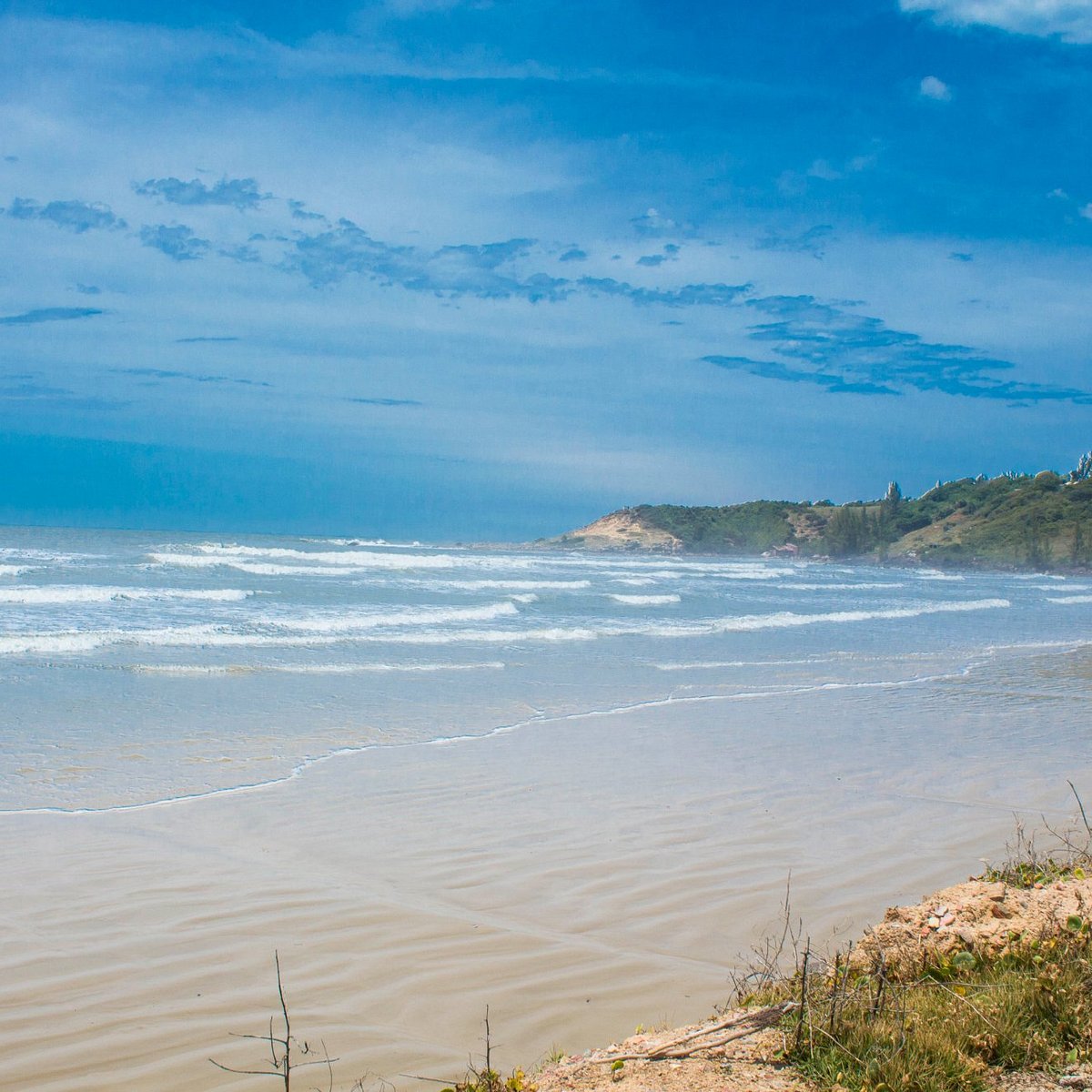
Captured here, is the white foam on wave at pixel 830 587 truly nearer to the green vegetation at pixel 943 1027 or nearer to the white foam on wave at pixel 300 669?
the white foam on wave at pixel 300 669

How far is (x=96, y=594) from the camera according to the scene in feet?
74.0

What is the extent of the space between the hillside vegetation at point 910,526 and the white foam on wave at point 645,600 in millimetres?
72267

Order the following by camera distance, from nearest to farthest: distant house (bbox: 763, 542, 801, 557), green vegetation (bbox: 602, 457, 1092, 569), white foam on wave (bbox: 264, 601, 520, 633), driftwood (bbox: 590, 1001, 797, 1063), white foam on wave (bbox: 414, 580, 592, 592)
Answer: driftwood (bbox: 590, 1001, 797, 1063) → white foam on wave (bbox: 264, 601, 520, 633) → white foam on wave (bbox: 414, 580, 592, 592) → green vegetation (bbox: 602, 457, 1092, 569) → distant house (bbox: 763, 542, 801, 557)

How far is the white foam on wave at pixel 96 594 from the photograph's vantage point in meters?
21.5

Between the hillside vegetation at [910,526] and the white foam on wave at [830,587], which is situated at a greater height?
the hillside vegetation at [910,526]

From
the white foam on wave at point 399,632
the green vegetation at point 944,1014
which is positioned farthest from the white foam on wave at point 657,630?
the green vegetation at point 944,1014

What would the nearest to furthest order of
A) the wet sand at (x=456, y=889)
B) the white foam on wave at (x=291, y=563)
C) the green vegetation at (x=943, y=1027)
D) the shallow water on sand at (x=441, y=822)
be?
the green vegetation at (x=943, y=1027) → the wet sand at (x=456, y=889) → the shallow water on sand at (x=441, y=822) → the white foam on wave at (x=291, y=563)

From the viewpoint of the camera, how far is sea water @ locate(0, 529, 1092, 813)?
8375mm

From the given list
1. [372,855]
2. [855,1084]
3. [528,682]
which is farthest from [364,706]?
[855,1084]

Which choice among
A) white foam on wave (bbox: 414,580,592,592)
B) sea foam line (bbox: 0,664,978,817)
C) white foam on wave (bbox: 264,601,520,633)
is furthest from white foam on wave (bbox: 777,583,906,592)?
sea foam line (bbox: 0,664,978,817)

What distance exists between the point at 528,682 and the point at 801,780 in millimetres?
5774

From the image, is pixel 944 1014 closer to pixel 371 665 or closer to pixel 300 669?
pixel 300 669

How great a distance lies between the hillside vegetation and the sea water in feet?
233

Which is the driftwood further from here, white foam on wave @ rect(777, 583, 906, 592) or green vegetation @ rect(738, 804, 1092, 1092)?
white foam on wave @ rect(777, 583, 906, 592)
